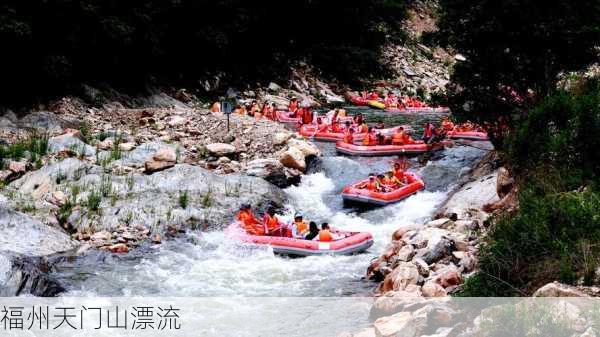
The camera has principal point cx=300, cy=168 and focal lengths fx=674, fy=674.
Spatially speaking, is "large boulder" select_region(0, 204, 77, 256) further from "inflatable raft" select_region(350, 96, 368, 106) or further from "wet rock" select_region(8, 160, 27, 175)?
"inflatable raft" select_region(350, 96, 368, 106)

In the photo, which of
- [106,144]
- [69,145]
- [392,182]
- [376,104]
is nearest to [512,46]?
[392,182]

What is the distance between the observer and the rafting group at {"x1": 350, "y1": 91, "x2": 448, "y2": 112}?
30531 mm

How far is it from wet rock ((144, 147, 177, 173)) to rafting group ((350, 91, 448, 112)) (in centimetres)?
1579

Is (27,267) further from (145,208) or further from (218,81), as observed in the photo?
(218,81)

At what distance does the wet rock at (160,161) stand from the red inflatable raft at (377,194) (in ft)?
13.6

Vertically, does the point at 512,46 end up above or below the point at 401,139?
above

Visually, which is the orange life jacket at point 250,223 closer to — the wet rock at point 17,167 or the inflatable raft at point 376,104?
the wet rock at point 17,167

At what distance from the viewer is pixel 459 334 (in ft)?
21.9

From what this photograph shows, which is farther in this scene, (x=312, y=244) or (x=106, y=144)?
(x=106, y=144)

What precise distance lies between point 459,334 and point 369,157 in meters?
13.3

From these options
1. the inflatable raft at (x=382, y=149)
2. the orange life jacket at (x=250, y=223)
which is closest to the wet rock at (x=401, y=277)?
the orange life jacket at (x=250, y=223)

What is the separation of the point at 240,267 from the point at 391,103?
67.5ft

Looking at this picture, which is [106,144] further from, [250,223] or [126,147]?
[250,223]

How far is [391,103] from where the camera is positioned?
3134 cm
